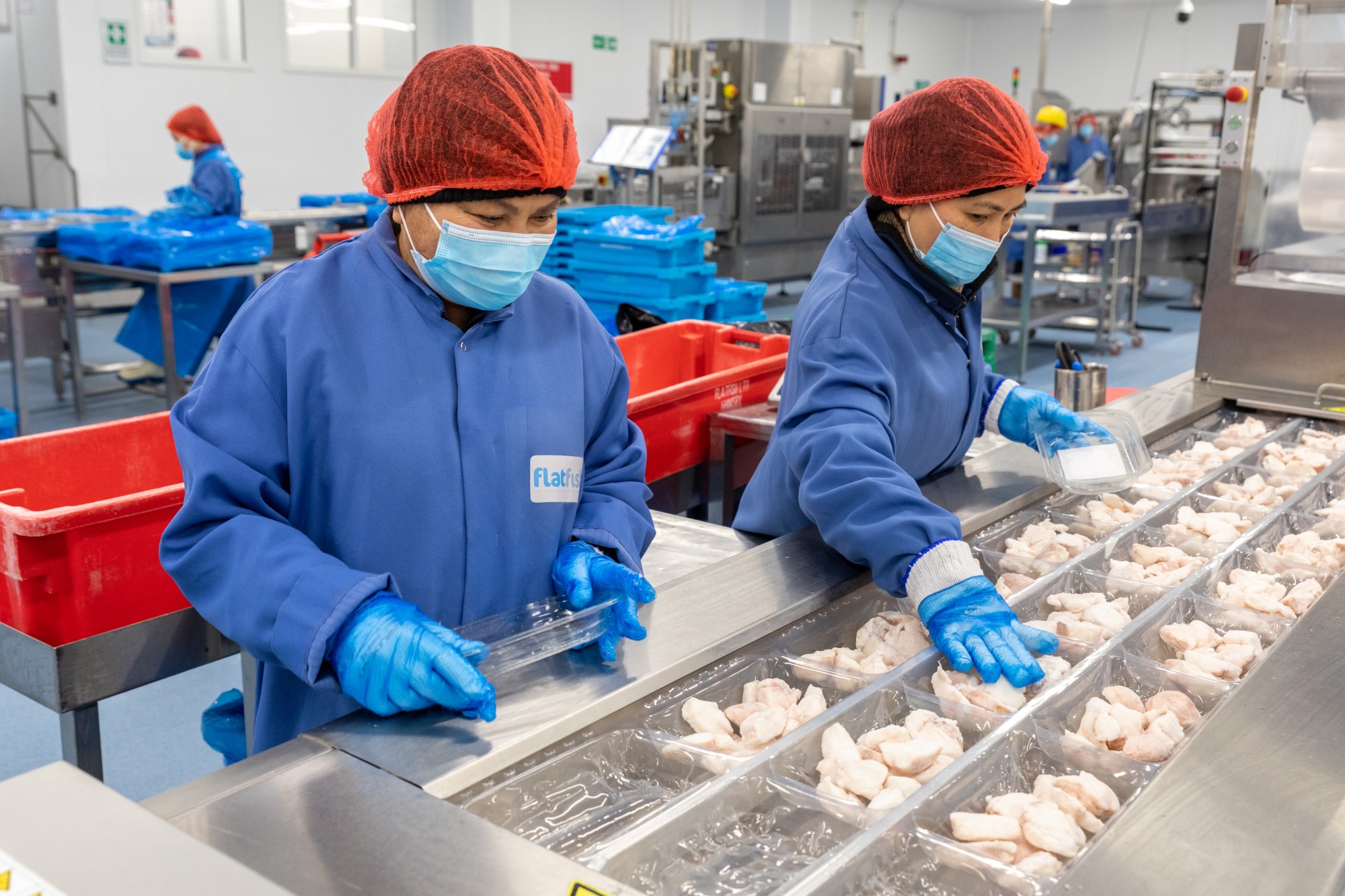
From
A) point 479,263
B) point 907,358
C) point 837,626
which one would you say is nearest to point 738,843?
point 837,626

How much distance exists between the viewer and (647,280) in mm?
5414

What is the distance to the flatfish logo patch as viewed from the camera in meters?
1.47

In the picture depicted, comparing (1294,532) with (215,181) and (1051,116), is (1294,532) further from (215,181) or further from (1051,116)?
(1051,116)

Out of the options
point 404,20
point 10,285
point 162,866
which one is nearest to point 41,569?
point 162,866

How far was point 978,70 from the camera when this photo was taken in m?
19.3

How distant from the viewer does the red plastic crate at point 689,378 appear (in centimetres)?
305

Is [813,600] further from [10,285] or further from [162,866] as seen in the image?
[10,285]

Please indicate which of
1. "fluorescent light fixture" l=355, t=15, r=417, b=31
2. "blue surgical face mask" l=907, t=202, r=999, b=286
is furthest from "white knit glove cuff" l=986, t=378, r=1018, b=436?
"fluorescent light fixture" l=355, t=15, r=417, b=31

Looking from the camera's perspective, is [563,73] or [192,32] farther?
[563,73]

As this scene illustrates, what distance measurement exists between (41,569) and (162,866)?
132 centimetres

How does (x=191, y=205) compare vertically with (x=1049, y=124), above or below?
below

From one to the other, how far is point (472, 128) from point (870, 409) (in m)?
0.76

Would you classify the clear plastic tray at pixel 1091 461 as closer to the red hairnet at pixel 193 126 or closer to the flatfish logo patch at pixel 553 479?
the flatfish logo patch at pixel 553 479

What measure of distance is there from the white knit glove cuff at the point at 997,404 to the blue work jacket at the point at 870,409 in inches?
3.9
